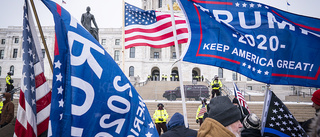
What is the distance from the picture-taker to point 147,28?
6.27 meters

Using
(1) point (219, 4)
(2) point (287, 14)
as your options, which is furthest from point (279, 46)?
(1) point (219, 4)

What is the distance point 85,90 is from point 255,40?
322 centimetres

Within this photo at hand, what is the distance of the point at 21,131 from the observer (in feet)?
8.61

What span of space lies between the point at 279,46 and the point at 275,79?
24.8 inches

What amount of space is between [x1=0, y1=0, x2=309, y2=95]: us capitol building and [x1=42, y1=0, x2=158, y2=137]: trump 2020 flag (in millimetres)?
38157

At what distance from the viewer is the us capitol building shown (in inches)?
1740

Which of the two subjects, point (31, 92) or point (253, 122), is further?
point (31, 92)

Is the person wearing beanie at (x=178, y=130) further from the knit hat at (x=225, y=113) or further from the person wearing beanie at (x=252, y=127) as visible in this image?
the knit hat at (x=225, y=113)

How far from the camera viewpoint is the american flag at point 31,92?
8.64 feet

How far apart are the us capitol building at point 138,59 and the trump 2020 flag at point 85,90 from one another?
125ft

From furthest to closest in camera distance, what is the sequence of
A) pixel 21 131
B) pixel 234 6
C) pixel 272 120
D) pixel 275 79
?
pixel 234 6
pixel 275 79
pixel 272 120
pixel 21 131

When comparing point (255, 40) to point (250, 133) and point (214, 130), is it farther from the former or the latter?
point (214, 130)

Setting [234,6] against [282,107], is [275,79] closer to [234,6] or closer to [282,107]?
[282,107]

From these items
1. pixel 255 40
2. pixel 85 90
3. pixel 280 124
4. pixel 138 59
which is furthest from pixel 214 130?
pixel 138 59
